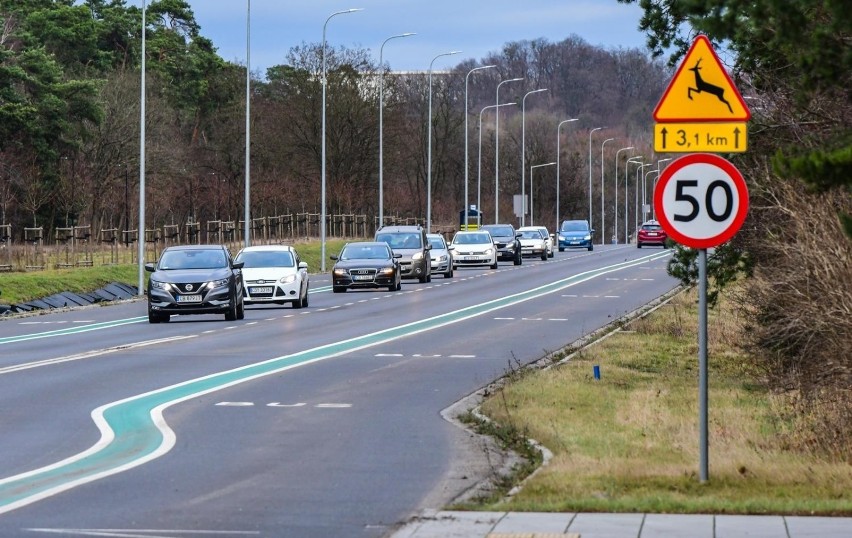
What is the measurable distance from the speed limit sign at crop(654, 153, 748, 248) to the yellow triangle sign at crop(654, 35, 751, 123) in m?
0.30

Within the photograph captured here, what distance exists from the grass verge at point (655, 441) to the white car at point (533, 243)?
57343 mm

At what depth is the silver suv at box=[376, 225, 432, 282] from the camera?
187 feet

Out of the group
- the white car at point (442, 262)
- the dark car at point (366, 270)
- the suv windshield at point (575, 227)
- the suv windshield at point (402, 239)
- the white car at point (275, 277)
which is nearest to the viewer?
the white car at point (275, 277)

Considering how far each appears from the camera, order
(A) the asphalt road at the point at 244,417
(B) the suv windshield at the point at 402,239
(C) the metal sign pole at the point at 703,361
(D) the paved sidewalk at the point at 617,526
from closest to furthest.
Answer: (D) the paved sidewalk at the point at 617,526, (A) the asphalt road at the point at 244,417, (C) the metal sign pole at the point at 703,361, (B) the suv windshield at the point at 402,239

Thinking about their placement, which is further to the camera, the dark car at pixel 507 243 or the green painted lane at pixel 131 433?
the dark car at pixel 507 243

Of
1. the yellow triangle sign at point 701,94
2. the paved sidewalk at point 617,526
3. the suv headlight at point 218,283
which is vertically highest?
the yellow triangle sign at point 701,94

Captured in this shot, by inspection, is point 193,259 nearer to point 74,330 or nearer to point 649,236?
point 74,330

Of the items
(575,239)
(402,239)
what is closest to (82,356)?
(402,239)

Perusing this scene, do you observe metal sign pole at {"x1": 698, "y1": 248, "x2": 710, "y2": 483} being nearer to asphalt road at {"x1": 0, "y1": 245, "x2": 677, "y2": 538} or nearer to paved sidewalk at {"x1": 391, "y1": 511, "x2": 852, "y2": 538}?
paved sidewalk at {"x1": 391, "y1": 511, "x2": 852, "y2": 538}

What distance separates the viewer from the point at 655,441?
14.6m

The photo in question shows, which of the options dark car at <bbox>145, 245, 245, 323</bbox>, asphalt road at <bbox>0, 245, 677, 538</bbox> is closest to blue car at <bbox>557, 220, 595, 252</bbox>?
asphalt road at <bbox>0, 245, 677, 538</bbox>

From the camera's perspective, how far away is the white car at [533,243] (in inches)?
3282

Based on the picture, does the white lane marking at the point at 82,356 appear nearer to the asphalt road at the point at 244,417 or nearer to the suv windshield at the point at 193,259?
the asphalt road at the point at 244,417

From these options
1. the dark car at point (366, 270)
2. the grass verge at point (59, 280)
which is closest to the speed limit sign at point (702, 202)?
the grass verge at point (59, 280)
